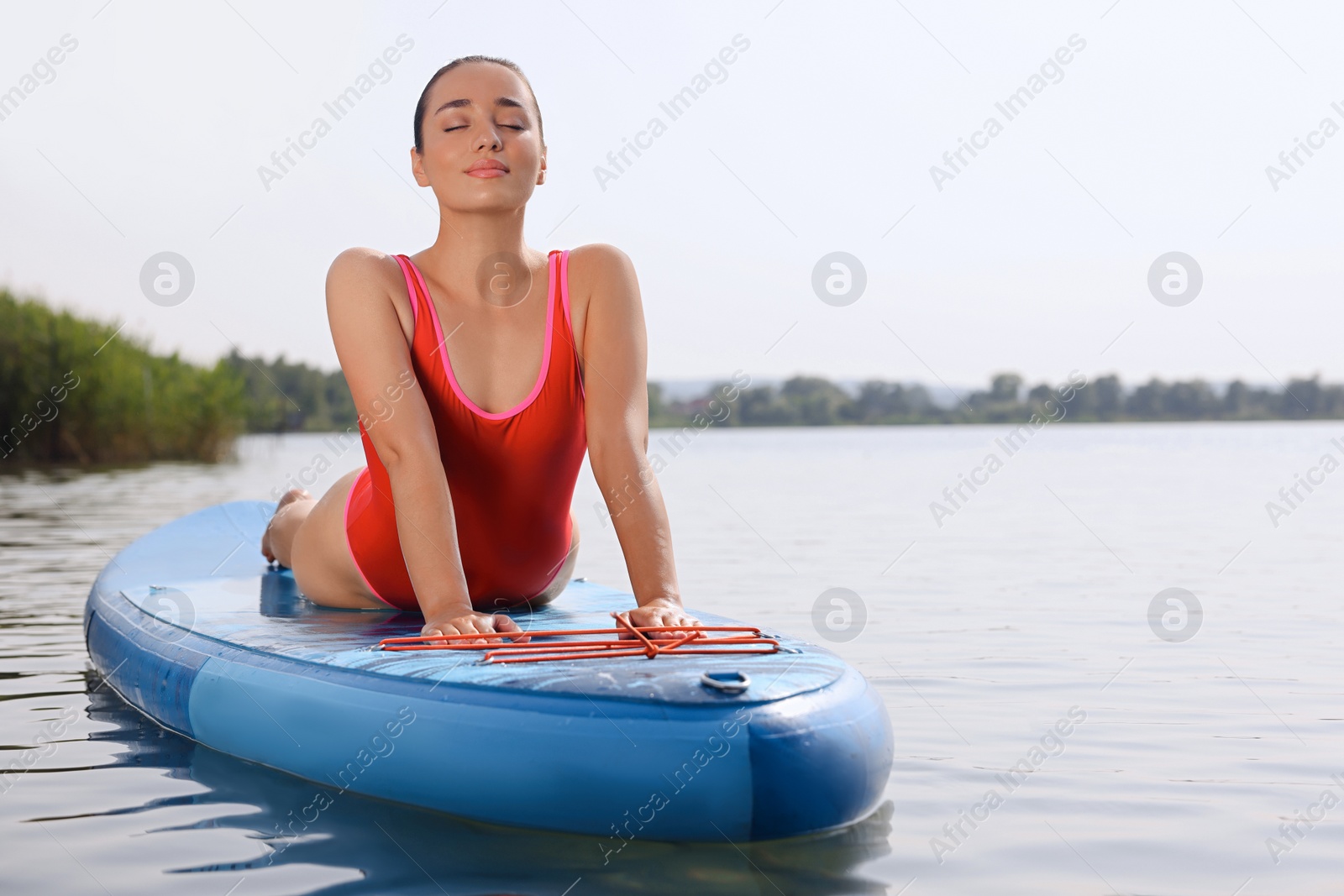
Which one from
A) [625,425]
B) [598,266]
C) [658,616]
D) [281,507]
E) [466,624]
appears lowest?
[281,507]

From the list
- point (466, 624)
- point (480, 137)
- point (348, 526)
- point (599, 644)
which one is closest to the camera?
point (599, 644)

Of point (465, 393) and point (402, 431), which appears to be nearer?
point (402, 431)

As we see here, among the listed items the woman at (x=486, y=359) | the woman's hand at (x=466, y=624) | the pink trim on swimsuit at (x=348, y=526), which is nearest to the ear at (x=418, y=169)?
the woman at (x=486, y=359)

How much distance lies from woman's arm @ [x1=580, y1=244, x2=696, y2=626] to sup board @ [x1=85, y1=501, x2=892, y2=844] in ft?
0.81

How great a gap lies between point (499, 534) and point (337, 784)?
0.85 metres

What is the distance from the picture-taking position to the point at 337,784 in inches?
104

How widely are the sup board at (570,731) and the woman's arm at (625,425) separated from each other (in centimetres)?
25

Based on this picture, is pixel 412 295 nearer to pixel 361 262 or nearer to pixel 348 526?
pixel 361 262

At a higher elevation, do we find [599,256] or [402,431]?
[599,256]

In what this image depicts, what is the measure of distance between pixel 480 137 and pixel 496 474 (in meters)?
0.87

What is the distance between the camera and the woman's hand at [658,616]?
2.75m

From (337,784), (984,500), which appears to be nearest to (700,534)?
(984,500)

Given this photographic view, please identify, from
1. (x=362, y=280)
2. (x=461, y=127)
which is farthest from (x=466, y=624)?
(x=461, y=127)

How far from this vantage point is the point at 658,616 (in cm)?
276
